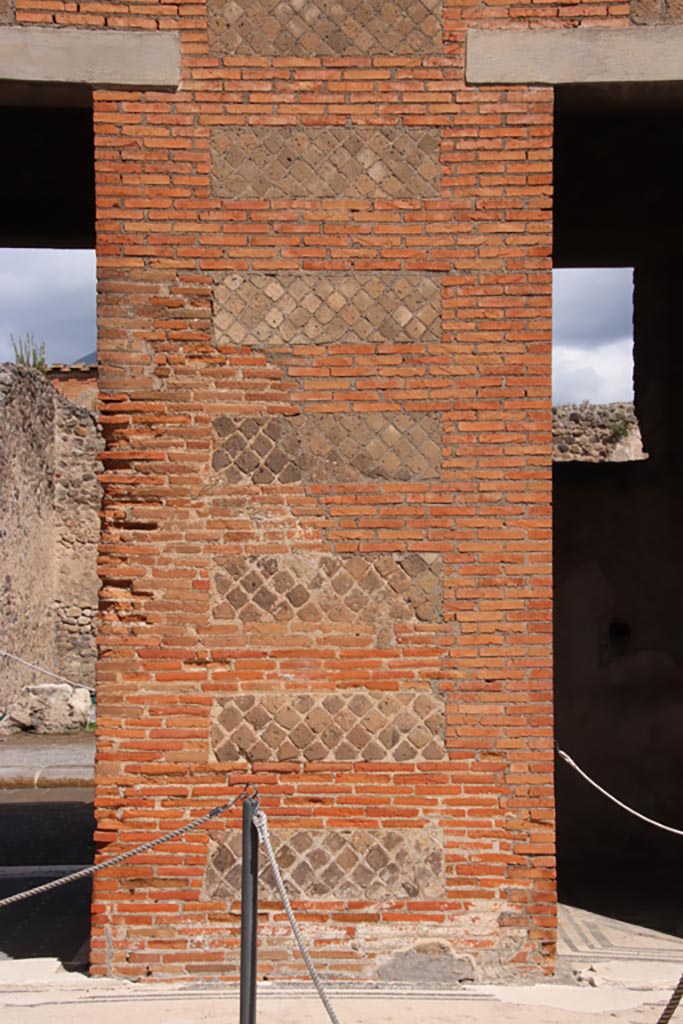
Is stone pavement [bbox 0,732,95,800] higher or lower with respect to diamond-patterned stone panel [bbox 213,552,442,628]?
lower

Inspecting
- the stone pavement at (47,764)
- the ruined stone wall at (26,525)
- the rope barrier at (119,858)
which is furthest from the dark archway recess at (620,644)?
the ruined stone wall at (26,525)

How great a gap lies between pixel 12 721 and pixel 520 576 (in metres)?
9.48

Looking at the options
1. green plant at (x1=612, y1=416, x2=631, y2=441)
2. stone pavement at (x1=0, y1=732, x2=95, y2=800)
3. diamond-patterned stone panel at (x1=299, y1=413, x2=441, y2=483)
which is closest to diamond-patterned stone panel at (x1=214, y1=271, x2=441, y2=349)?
diamond-patterned stone panel at (x1=299, y1=413, x2=441, y2=483)

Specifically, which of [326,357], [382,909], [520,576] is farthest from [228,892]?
[326,357]

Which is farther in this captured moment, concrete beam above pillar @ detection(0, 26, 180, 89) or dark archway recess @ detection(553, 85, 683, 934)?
dark archway recess @ detection(553, 85, 683, 934)

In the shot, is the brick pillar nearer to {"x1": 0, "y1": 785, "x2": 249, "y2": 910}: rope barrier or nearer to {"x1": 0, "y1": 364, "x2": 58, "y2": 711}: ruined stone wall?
{"x1": 0, "y1": 785, "x2": 249, "y2": 910}: rope barrier

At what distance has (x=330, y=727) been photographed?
487 centimetres

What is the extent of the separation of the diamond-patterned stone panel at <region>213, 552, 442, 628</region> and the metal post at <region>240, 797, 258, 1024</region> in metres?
1.39

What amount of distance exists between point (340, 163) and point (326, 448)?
4.15ft

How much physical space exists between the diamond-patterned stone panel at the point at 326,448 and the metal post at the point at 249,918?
5.69ft

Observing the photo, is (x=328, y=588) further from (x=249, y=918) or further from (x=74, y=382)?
(x=74, y=382)

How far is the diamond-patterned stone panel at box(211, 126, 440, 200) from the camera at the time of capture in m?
4.98

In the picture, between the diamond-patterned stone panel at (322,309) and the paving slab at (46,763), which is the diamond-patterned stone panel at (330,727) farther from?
the paving slab at (46,763)

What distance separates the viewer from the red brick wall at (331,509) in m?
4.80
